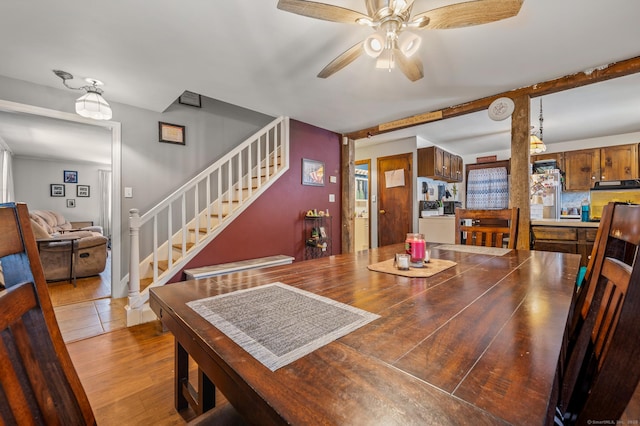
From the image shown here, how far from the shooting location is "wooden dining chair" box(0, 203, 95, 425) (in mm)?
447

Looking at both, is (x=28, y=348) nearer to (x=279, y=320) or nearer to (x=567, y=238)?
(x=279, y=320)

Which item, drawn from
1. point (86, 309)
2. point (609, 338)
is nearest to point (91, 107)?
point (86, 309)

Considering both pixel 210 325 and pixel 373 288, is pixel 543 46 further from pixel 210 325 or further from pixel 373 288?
pixel 210 325

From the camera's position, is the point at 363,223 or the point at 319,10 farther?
the point at 363,223

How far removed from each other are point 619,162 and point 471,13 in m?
5.16

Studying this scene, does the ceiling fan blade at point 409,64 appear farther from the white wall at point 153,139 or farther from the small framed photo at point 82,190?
the small framed photo at point 82,190

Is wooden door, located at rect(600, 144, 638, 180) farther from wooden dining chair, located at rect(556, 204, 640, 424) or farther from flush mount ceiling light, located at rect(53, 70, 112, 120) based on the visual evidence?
flush mount ceiling light, located at rect(53, 70, 112, 120)

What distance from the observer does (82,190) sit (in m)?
7.68

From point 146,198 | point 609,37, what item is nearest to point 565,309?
point 609,37

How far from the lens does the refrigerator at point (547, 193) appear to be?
16.4ft

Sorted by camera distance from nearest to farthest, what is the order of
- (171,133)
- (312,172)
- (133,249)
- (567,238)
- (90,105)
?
(133,249), (90,105), (567,238), (171,133), (312,172)

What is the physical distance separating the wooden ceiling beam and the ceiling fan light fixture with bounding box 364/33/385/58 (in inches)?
83.1

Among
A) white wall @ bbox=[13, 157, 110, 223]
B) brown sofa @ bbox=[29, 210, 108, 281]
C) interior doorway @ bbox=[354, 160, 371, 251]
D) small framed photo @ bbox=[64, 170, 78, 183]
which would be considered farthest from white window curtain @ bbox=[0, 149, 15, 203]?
interior doorway @ bbox=[354, 160, 371, 251]

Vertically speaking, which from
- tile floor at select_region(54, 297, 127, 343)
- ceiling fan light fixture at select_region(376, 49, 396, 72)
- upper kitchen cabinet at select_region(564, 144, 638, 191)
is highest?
ceiling fan light fixture at select_region(376, 49, 396, 72)
